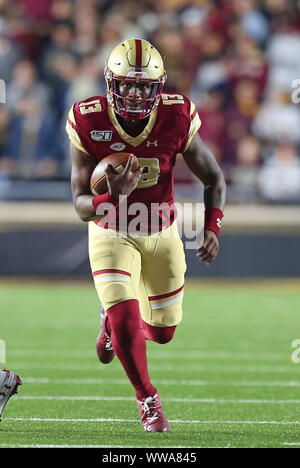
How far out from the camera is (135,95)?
433cm

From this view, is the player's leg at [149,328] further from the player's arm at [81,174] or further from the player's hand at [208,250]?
the player's arm at [81,174]

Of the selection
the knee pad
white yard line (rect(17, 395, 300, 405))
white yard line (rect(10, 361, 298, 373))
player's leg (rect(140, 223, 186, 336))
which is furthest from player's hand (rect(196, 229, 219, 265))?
white yard line (rect(10, 361, 298, 373))

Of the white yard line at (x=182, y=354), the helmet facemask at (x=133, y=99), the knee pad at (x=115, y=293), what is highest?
the helmet facemask at (x=133, y=99)

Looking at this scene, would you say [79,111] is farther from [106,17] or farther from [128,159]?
[106,17]

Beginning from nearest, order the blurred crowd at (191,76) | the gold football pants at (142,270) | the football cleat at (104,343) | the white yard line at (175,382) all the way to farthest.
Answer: the gold football pants at (142,270), the football cleat at (104,343), the white yard line at (175,382), the blurred crowd at (191,76)

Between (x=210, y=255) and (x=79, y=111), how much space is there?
864mm

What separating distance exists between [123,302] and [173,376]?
1.71 m

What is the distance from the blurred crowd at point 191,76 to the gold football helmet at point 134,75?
557cm

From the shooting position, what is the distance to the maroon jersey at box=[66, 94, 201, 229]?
4.46m

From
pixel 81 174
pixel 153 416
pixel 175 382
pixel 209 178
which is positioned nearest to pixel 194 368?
pixel 175 382

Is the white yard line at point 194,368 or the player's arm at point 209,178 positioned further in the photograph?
the white yard line at point 194,368

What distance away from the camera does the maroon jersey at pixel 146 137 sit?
14.6 feet


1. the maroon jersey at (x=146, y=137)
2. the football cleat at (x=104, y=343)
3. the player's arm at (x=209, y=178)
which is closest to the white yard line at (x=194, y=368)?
the football cleat at (x=104, y=343)

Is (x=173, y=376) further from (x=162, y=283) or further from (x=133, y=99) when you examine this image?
(x=133, y=99)
